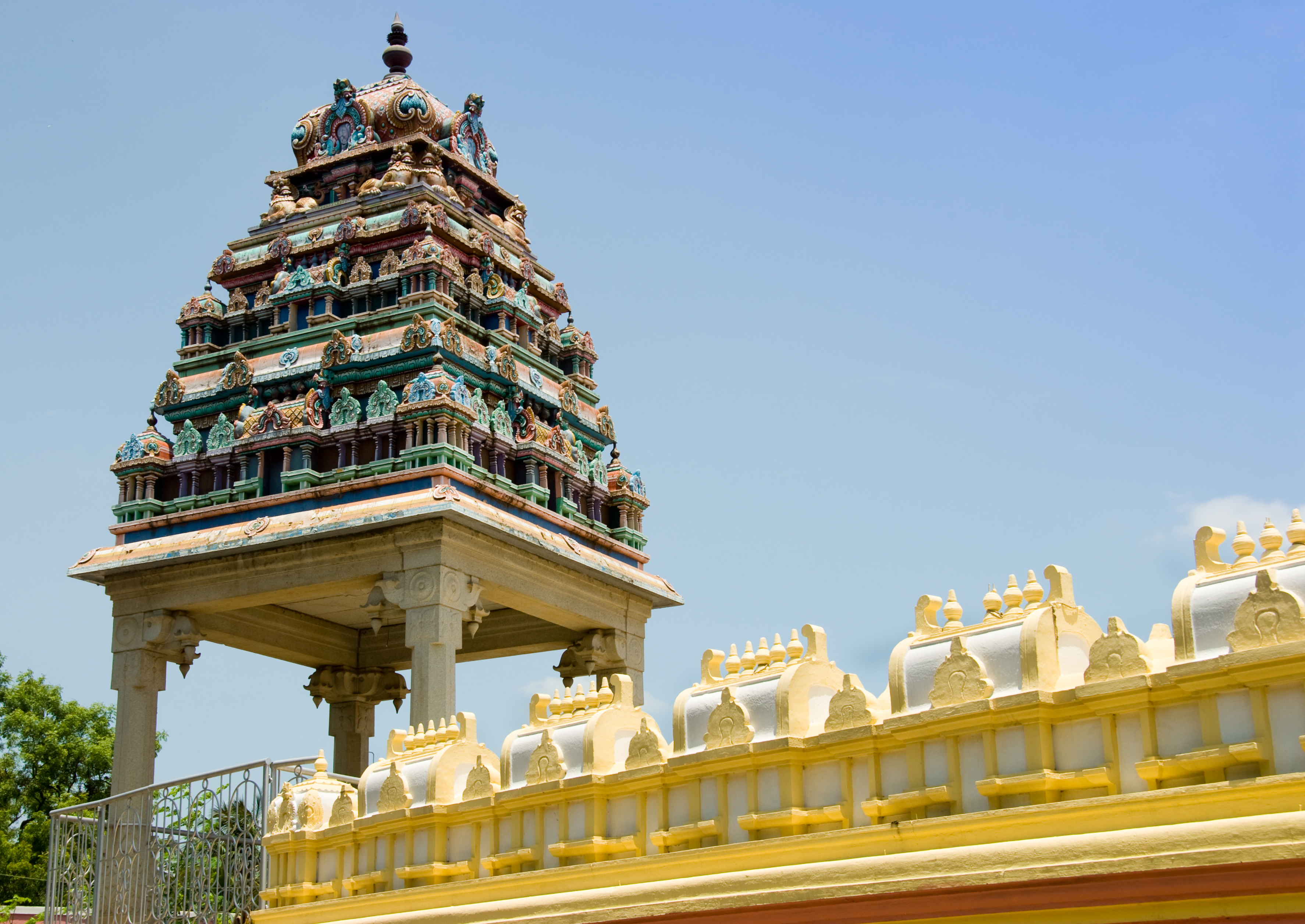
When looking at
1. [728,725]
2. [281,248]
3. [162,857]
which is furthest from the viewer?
[281,248]

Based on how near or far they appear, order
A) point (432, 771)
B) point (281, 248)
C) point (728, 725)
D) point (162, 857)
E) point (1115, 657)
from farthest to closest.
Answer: point (281, 248), point (162, 857), point (432, 771), point (728, 725), point (1115, 657)

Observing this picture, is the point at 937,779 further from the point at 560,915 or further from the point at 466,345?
the point at 466,345

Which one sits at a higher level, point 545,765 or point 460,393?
point 460,393

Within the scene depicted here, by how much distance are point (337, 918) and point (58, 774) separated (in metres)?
33.2

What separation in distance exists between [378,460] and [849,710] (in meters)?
15.6

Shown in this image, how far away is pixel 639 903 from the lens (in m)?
12.1

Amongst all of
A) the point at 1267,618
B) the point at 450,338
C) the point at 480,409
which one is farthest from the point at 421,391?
the point at 1267,618

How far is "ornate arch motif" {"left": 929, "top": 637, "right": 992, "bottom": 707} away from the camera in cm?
1059

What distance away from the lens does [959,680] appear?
10.7 metres

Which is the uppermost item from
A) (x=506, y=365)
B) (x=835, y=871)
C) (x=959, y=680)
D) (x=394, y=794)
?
(x=506, y=365)

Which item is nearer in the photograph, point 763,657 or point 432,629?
point 763,657

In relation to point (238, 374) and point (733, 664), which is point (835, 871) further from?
point (238, 374)

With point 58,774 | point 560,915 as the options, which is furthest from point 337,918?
point 58,774

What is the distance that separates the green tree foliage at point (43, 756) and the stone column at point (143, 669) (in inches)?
739
